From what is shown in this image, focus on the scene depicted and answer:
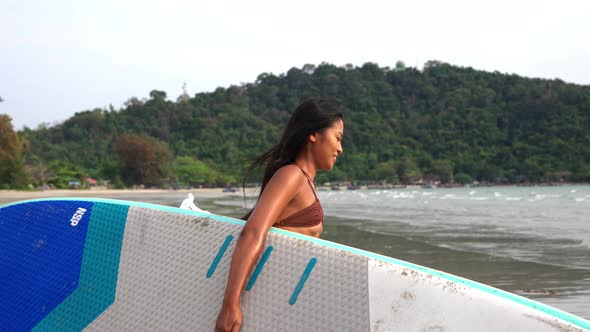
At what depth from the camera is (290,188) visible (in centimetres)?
182

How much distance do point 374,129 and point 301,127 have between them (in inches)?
3328

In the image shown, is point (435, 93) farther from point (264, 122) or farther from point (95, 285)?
point (95, 285)

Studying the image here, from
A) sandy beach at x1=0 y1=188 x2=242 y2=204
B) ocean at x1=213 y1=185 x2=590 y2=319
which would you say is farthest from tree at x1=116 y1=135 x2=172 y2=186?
ocean at x1=213 y1=185 x2=590 y2=319

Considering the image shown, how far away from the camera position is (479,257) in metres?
7.96

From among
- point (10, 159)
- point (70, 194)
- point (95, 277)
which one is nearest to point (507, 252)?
point (95, 277)

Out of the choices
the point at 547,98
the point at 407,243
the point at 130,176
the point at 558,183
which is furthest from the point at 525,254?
the point at 558,183

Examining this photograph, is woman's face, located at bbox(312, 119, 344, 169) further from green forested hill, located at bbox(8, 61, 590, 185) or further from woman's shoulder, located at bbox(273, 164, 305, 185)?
green forested hill, located at bbox(8, 61, 590, 185)

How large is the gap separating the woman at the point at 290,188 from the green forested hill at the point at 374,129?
69.5 metres

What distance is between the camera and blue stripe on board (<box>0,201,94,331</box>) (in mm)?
2139

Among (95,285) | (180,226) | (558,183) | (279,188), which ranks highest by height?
(279,188)

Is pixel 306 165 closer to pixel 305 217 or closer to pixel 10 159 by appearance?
pixel 305 217

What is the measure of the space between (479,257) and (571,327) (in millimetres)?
6641

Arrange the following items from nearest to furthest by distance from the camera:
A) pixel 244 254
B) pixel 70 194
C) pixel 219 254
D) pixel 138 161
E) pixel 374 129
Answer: pixel 244 254
pixel 219 254
pixel 70 194
pixel 138 161
pixel 374 129

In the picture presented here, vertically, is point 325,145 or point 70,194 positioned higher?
point 325,145
